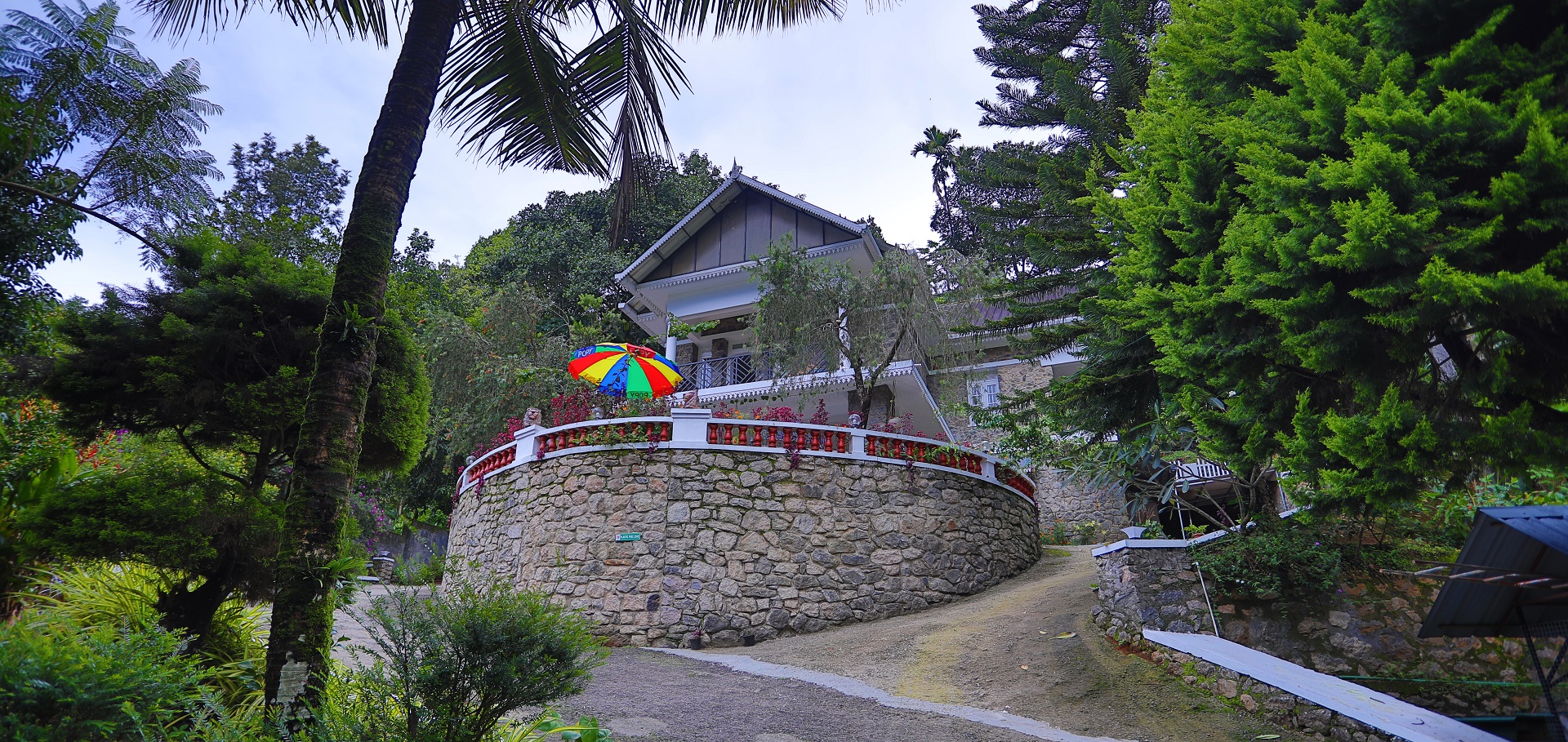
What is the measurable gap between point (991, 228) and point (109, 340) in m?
10.7

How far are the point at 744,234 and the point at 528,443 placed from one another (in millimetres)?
9386

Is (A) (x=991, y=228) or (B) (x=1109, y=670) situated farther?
(A) (x=991, y=228)

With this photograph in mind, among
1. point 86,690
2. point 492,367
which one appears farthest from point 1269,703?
point 492,367

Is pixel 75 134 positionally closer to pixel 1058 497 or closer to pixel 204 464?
pixel 204 464

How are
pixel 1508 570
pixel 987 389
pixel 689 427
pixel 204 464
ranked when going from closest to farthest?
pixel 1508 570
pixel 204 464
pixel 689 427
pixel 987 389

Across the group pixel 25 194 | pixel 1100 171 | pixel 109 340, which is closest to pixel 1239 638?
pixel 1100 171

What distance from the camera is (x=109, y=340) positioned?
607cm

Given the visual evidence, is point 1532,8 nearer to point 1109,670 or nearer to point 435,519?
point 1109,670

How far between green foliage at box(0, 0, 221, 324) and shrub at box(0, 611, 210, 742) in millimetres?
4035

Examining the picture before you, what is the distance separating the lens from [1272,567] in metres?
7.53

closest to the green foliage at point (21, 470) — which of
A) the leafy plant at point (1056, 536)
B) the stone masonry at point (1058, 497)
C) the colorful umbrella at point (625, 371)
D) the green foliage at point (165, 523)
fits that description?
the green foliage at point (165, 523)

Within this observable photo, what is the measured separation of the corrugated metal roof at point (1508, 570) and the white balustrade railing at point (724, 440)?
7.05m

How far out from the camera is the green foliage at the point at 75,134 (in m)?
6.43

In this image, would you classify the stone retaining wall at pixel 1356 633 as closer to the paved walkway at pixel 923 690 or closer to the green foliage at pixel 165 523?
the paved walkway at pixel 923 690
